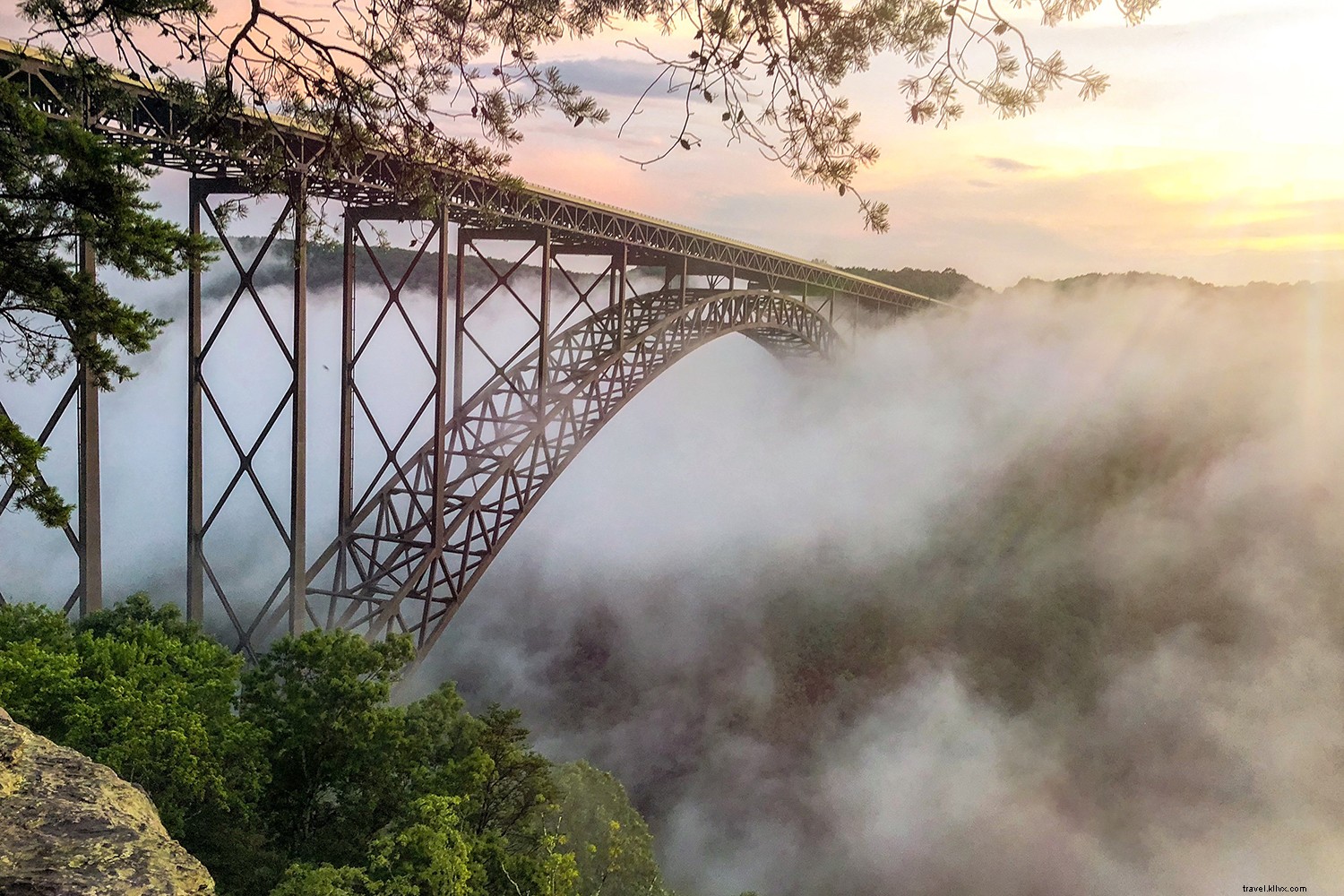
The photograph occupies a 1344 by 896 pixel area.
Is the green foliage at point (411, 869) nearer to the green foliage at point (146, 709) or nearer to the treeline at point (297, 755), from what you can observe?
the treeline at point (297, 755)

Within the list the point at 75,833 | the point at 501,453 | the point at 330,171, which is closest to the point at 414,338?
the point at 501,453

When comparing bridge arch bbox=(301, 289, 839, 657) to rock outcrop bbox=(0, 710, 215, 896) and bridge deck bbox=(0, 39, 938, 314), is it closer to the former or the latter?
bridge deck bbox=(0, 39, 938, 314)

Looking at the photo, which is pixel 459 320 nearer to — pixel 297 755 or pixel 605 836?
pixel 297 755

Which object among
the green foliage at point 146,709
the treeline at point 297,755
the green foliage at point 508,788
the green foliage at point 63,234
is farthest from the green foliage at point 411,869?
the green foliage at point 63,234

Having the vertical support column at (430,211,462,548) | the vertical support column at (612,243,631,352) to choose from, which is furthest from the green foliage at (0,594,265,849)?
the vertical support column at (612,243,631,352)

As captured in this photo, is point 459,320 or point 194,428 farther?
point 459,320

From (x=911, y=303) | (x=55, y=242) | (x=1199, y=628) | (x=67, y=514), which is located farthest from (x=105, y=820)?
(x=911, y=303)
